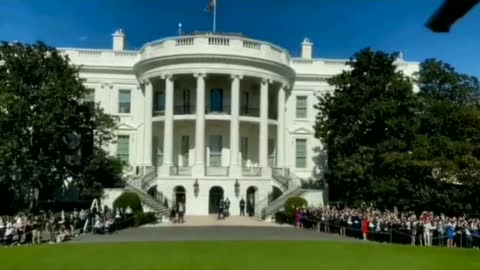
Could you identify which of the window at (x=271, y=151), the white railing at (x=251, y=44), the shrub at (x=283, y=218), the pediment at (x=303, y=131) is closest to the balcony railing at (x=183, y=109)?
the white railing at (x=251, y=44)

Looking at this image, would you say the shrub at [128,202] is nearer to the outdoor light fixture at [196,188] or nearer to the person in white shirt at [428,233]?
the outdoor light fixture at [196,188]

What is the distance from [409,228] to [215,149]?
22.7 m

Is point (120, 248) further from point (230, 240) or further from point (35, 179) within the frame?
point (35, 179)

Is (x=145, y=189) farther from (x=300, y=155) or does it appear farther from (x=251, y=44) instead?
(x=300, y=155)

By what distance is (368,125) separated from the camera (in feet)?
130

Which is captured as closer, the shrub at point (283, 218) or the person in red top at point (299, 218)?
the person in red top at point (299, 218)

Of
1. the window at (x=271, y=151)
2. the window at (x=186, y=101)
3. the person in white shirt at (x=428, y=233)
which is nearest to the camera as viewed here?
the person in white shirt at (x=428, y=233)

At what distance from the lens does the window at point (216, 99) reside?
47469mm

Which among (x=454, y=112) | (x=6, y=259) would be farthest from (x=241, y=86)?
(x=6, y=259)

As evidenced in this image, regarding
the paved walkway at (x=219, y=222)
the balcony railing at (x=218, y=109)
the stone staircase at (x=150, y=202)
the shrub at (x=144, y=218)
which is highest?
the balcony railing at (x=218, y=109)

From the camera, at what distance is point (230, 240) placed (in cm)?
2522

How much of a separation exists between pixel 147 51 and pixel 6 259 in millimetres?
30763

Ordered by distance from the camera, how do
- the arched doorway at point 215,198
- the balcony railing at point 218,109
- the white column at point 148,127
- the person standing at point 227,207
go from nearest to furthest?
1. the person standing at point 227,207
2. the arched doorway at point 215,198
3. the white column at point 148,127
4. the balcony railing at point 218,109

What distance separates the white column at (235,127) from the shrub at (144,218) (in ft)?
26.2
